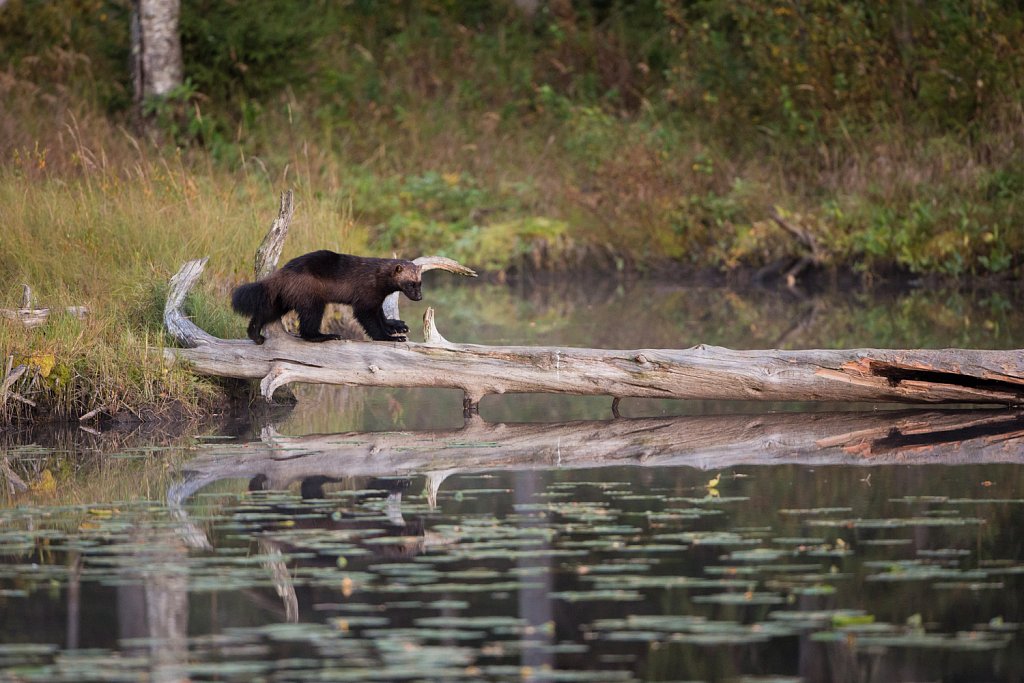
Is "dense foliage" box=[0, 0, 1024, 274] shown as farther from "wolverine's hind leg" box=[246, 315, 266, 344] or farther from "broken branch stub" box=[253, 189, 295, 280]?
"wolverine's hind leg" box=[246, 315, 266, 344]

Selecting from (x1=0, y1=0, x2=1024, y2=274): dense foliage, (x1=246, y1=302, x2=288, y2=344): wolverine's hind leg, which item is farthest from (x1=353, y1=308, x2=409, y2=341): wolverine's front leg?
(x1=0, y1=0, x2=1024, y2=274): dense foliage

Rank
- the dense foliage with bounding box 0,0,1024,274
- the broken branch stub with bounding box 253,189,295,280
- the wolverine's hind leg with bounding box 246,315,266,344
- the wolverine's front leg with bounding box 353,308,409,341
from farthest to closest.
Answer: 1. the dense foliage with bounding box 0,0,1024,274
2. the broken branch stub with bounding box 253,189,295,280
3. the wolverine's front leg with bounding box 353,308,409,341
4. the wolverine's hind leg with bounding box 246,315,266,344

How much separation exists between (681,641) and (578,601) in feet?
1.73

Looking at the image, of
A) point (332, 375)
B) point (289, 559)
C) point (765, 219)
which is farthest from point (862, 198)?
point (289, 559)

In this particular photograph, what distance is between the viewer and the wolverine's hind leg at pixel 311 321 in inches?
328

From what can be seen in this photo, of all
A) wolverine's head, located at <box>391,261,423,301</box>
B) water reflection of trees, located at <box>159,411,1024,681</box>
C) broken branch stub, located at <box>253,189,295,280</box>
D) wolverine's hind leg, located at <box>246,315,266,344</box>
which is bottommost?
water reflection of trees, located at <box>159,411,1024,681</box>

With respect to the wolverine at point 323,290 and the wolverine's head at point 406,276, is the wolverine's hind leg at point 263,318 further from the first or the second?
the wolverine's head at point 406,276

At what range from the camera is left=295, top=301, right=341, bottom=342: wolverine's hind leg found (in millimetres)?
8344

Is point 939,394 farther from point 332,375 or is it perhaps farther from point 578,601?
point 578,601

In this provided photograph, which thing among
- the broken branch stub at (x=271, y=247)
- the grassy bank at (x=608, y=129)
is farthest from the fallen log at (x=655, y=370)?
the grassy bank at (x=608, y=129)

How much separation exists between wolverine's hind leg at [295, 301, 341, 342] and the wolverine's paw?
36 centimetres

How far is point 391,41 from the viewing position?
23.6 m

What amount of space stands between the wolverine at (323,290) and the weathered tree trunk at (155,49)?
9092mm

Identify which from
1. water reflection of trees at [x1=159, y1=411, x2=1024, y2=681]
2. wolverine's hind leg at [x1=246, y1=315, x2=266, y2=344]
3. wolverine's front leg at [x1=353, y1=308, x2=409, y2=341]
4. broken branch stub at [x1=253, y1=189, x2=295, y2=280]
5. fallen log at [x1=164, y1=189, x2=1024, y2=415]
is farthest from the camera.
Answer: broken branch stub at [x1=253, y1=189, x2=295, y2=280]
